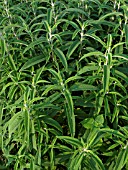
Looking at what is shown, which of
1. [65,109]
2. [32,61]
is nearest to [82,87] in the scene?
[65,109]

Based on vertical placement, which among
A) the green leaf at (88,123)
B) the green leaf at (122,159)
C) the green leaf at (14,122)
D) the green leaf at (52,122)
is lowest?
the green leaf at (122,159)

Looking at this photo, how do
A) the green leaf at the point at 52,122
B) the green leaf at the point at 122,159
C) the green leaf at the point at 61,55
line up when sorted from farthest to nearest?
the green leaf at the point at 61,55 → the green leaf at the point at 52,122 → the green leaf at the point at 122,159

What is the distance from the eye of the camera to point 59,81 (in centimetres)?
179

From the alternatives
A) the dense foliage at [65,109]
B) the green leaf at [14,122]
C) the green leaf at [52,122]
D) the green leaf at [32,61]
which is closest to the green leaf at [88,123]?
the dense foliage at [65,109]

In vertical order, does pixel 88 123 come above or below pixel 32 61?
below

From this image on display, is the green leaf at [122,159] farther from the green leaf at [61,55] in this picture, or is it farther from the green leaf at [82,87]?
the green leaf at [61,55]

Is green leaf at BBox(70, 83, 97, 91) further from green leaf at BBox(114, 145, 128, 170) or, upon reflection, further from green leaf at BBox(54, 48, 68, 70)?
green leaf at BBox(114, 145, 128, 170)

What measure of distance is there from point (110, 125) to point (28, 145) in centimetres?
56

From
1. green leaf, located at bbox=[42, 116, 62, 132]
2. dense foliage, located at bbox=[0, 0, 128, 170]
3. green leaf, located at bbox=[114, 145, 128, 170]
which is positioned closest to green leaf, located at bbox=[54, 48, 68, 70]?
dense foliage, located at bbox=[0, 0, 128, 170]

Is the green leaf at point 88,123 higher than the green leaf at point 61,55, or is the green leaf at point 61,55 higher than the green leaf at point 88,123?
the green leaf at point 61,55

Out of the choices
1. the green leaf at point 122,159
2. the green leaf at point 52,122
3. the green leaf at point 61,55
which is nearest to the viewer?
the green leaf at point 122,159

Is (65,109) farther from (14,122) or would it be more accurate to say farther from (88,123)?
(14,122)

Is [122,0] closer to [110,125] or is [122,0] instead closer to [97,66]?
[97,66]

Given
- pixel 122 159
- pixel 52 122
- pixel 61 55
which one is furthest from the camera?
pixel 61 55
